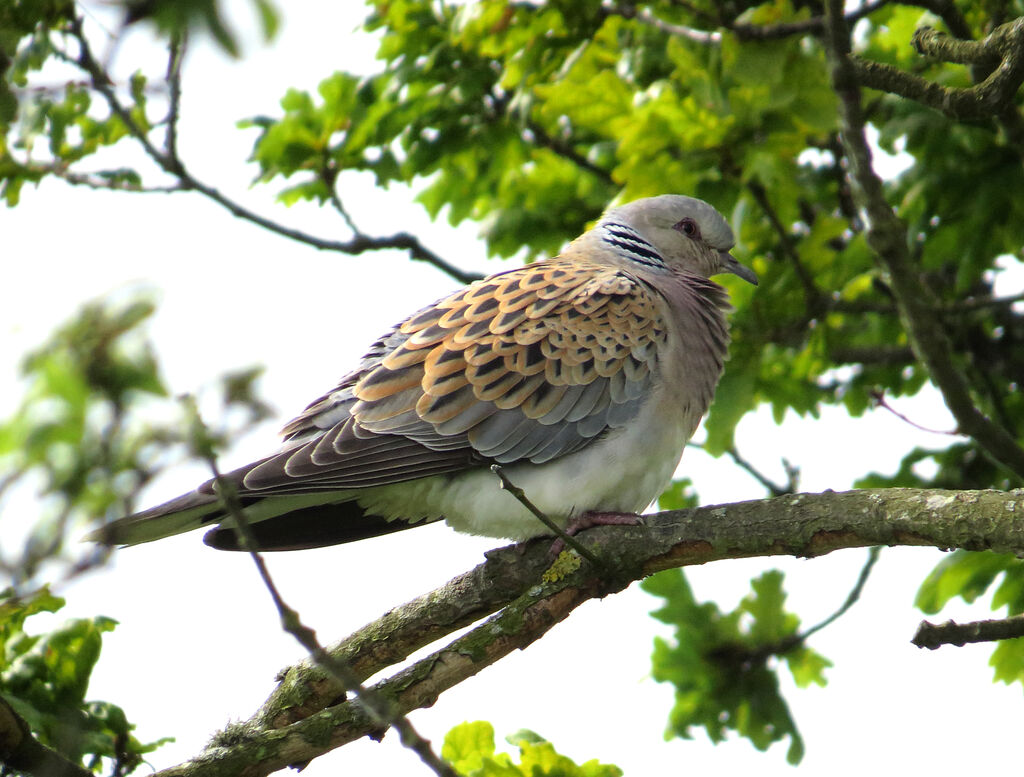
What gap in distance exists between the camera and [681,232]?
4.50 m

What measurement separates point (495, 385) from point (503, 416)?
0.11 meters

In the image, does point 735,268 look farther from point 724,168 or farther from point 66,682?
point 66,682

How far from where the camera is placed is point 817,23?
353 cm

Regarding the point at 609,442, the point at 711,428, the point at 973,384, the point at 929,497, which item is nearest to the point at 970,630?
the point at 929,497

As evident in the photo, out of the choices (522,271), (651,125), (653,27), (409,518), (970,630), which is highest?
(653,27)

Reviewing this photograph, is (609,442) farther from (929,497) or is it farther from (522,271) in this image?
(929,497)

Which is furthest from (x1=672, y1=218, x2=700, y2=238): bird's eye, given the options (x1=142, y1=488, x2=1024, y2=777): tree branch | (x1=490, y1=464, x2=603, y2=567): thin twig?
(x1=490, y1=464, x2=603, y2=567): thin twig

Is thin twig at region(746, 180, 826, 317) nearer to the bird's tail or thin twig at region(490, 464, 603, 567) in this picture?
thin twig at region(490, 464, 603, 567)

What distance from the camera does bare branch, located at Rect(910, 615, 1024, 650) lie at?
2.37 meters

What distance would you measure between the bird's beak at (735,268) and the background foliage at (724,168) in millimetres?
58

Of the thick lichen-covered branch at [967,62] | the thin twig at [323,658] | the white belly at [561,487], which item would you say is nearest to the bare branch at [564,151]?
the white belly at [561,487]

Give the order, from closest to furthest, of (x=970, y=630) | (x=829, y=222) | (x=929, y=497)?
(x=970, y=630) < (x=929, y=497) < (x=829, y=222)

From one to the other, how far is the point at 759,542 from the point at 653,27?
207 cm

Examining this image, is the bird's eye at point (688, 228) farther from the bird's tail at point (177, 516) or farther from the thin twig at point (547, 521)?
the bird's tail at point (177, 516)
